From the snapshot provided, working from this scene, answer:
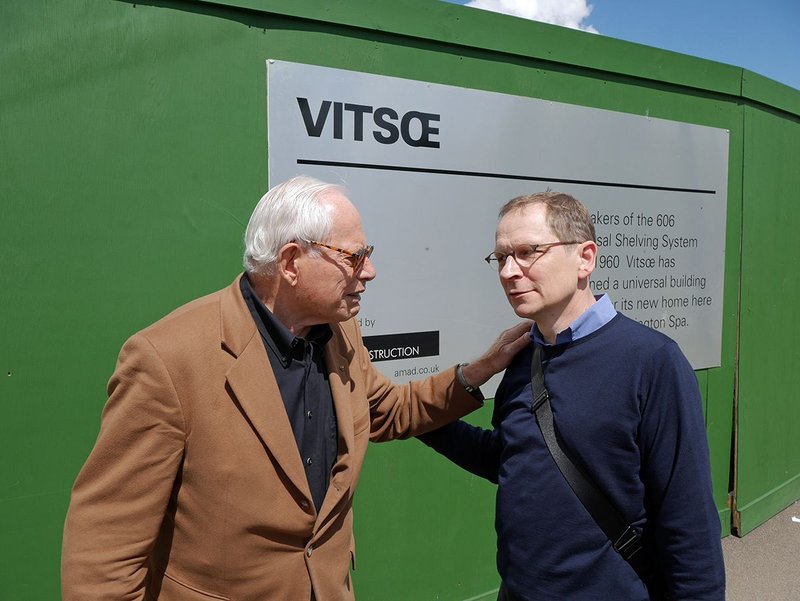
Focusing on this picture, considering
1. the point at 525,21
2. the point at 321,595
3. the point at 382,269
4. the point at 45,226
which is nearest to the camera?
the point at 321,595

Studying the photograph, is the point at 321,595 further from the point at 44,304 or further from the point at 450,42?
the point at 450,42

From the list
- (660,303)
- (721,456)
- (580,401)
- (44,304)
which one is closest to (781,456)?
(721,456)

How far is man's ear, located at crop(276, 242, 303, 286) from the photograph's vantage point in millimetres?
1603

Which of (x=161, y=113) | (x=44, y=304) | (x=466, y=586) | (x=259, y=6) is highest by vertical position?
(x=259, y=6)

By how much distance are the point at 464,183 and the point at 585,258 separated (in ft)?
4.51

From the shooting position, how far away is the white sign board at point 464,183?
104 inches

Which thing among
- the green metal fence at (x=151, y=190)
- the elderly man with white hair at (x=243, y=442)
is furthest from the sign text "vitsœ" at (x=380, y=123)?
the elderly man with white hair at (x=243, y=442)

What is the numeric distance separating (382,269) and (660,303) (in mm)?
1847

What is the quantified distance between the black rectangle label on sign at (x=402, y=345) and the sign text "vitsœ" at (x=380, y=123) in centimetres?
80

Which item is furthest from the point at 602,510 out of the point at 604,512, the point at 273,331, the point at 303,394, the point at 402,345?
the point at 402,345

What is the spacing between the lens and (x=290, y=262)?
5.33 ft

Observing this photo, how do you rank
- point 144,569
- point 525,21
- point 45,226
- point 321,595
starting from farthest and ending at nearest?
point 525,21, point 45,226, point 321,595, point 144,569

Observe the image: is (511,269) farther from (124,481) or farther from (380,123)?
(380,123)

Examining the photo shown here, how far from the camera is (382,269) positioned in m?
2.80
